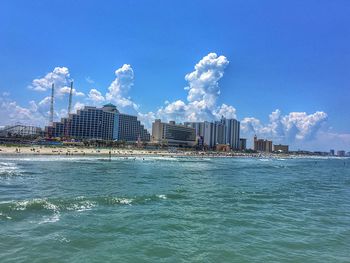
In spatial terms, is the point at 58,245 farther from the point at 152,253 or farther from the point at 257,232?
the point at 257,232

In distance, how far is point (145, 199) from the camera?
2434 centimetres

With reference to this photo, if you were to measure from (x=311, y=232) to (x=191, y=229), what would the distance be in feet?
18.9

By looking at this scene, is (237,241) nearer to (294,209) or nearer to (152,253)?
(152,253)

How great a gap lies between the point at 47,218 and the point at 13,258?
592cm

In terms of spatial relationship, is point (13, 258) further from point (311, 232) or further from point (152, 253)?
point (311, 232)

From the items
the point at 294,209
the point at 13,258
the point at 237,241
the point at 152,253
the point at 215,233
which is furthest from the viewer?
the point at 294,209

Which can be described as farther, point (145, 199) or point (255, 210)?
point (145, 199)

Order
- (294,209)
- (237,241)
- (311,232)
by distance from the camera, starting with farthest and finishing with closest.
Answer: (294,209) < (311,232) < (237,241)

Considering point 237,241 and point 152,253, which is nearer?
point 152,253

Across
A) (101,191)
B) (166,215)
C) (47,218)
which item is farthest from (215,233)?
(101,191)

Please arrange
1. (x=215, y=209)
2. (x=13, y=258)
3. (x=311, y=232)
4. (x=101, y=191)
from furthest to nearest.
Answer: (x=101, y=191) → (x=215, y=209) → (x=311, y=232) → (x=13, y=258)

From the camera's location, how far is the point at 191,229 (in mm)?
16312

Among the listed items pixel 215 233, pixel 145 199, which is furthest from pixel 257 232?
pixel 145 199

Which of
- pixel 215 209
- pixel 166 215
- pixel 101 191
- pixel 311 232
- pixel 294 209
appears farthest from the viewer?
pixel 101 191
